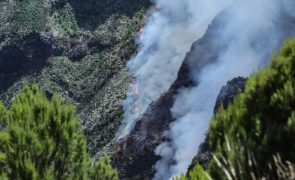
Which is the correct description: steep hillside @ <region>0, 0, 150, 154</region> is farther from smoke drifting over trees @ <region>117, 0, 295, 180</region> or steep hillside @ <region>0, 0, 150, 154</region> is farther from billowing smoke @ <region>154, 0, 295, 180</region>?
billowing smoke @ <region>154, 0, 295, 180</region>

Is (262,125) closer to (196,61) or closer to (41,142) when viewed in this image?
(41,142)

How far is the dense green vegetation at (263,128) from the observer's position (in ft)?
38.8

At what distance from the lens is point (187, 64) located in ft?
278

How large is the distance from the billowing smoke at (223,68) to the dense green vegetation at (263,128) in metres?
57.3

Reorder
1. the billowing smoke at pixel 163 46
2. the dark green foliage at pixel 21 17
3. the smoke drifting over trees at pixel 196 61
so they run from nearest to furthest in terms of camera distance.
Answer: the smoke drifting over trees at pixel 196 61
the billowing smoke at pixel 163 46
the dark green foliage at pixel 21 17

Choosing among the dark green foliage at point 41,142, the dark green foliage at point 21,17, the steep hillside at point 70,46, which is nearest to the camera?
the dark green foliage at point 41,142

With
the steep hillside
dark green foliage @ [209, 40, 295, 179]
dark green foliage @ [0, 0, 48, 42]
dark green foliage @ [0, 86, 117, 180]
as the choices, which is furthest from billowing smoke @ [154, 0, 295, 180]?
dark green foliage @ [209, 40, 295, 179]

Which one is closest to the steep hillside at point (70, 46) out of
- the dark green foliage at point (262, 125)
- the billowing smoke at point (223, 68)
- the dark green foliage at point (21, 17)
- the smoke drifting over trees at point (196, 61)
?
the dark green foliage at point (21, 17)

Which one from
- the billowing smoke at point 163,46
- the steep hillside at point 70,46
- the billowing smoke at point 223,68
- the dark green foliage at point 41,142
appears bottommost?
the dark green foliage at point 41,142

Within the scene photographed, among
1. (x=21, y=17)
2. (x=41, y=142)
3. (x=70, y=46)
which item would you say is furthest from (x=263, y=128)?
(x=21, y=17)

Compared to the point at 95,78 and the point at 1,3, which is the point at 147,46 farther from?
the point at 1,3

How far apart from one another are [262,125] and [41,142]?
1630 cm

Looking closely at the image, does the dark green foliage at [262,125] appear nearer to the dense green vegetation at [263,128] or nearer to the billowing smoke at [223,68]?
the dense green vegetation at [263,128]

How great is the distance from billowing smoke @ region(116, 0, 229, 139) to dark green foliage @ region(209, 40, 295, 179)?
242ft
